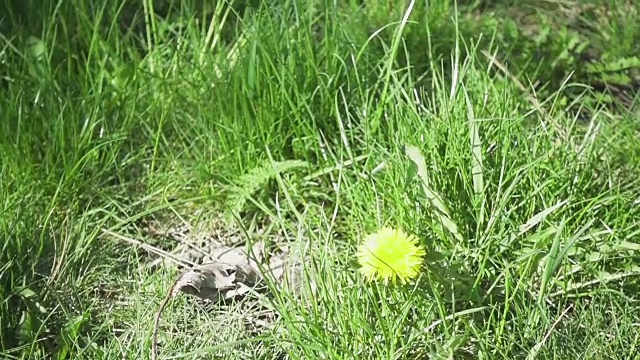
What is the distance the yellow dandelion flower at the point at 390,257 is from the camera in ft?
5.61

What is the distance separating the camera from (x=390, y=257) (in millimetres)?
1713

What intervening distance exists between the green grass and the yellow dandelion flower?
68 millimetres

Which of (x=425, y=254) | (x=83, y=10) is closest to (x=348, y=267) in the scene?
(x=425, y=254)

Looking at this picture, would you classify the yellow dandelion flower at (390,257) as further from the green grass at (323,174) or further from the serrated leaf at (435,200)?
the serrated leaf at (435,200)

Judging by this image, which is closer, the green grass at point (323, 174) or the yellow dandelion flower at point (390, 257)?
the yellow dandelion flower at point (390, 257)

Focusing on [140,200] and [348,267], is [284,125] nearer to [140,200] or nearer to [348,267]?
[140,200]

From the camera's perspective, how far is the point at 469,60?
217 centimetres

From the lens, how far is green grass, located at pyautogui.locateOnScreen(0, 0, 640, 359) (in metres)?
1.86

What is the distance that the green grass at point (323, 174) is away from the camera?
186 cm

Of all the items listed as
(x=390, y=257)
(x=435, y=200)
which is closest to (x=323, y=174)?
(x=435, y=200)

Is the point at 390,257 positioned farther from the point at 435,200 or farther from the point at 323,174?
the point at 323,174

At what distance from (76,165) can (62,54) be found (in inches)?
18.5

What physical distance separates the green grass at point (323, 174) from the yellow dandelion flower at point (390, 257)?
7 centimetres

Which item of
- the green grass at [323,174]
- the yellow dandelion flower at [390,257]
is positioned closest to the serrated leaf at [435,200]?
the green grass at [323,174]
